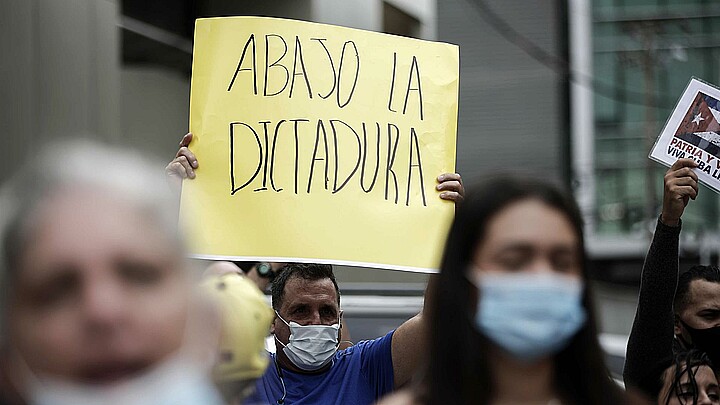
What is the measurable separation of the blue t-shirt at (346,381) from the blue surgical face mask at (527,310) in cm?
141

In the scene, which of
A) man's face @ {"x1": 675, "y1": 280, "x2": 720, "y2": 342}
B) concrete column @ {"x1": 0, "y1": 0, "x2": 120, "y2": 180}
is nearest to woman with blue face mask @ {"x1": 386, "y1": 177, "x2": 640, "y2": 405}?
man's face @ {"x1": 675, "y1": 280, "x2": 720, "y2": 342}

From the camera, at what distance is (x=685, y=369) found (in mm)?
3354

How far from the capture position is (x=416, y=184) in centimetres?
376

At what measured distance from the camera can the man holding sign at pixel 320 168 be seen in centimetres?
363

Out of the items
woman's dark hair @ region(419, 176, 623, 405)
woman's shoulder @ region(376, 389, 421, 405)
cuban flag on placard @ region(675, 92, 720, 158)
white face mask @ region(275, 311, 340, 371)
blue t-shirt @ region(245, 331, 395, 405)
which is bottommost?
blue t-shirt @ region(245, 331, 395, 405)

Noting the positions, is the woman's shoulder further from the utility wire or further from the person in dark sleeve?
the utility wire

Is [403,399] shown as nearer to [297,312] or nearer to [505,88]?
[297,312]

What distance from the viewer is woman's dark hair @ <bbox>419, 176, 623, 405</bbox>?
2.17m

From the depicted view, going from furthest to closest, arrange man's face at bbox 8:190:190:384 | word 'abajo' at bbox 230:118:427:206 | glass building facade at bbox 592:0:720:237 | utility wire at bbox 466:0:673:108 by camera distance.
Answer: glass building facade at bbox 592:0:720:237 < utility wire at bbox 466:0:673:108 < word 'abajo' at bbox 230:118:427:206 < man's face at bbox 8:190:190:384

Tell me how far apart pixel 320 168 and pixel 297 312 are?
0.46 metres

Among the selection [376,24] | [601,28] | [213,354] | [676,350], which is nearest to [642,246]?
[601,28]

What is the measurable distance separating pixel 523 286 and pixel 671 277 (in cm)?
141

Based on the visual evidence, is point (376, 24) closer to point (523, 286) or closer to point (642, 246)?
point (523, 286)

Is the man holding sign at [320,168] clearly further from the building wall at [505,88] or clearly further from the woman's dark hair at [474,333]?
the building wall at [505,88]
